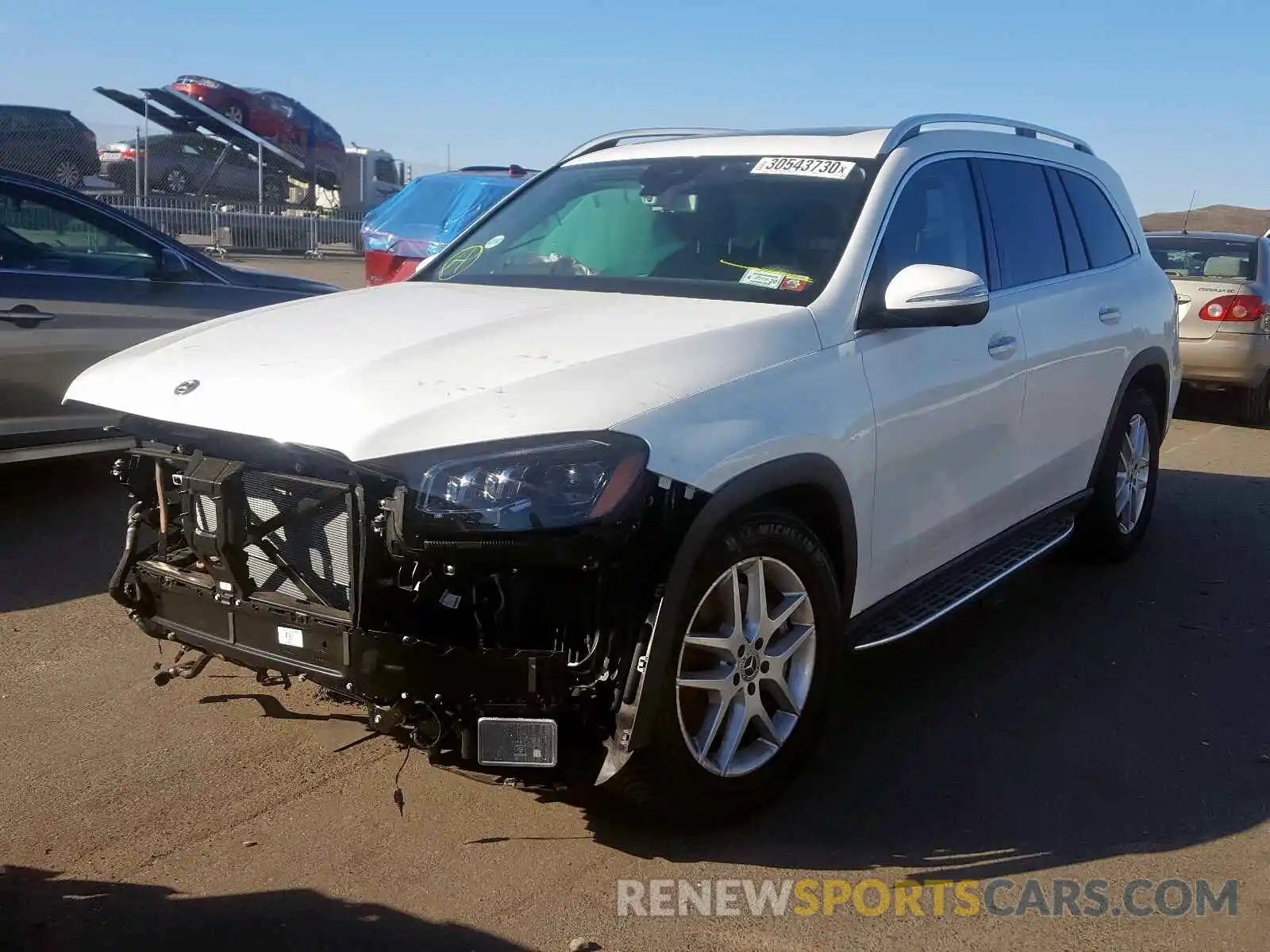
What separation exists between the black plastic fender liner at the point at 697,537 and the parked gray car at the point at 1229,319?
8192 mm

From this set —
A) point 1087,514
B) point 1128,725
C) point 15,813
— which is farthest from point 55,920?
point 1087,514

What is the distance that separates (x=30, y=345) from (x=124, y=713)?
2.83 metres

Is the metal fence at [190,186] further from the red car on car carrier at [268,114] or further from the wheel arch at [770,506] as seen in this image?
the wheel arch at [770,506]

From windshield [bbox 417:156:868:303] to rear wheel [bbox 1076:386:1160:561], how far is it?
237 cm

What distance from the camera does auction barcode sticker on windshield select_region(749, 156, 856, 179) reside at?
13.7 feet

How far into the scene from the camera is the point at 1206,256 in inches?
442

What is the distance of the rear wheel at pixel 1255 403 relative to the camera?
10922 mm

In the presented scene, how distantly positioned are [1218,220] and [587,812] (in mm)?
53403

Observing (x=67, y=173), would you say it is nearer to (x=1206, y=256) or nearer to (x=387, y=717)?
(x=1206, y=256)

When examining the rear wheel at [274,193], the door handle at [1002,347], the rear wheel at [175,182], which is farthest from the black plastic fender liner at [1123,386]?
the rear wheel at [274,193]

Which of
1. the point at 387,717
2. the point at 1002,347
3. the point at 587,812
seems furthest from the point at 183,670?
the point at 1002,347

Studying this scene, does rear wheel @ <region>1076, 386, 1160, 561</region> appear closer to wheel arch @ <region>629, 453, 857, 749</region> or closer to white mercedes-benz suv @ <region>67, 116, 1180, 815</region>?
white mercedes-benz suv @ <region>67, 116, 1180, 815</region>

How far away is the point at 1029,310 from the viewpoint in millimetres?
4781

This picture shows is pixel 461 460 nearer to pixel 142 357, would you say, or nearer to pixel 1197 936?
pixel 142 357
